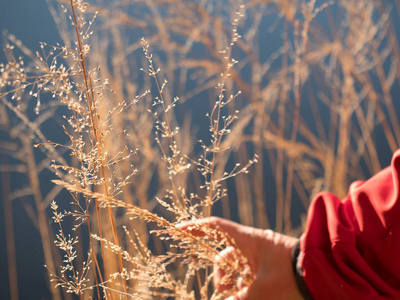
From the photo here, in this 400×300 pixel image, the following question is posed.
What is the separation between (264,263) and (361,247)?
0.11 metres

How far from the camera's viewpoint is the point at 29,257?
2.04 metres

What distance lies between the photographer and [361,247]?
1.72 feet

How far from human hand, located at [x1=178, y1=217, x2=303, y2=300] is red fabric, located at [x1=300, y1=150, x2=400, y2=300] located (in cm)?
2

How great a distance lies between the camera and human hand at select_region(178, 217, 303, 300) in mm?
491

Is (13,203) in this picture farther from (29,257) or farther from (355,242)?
(355,242)

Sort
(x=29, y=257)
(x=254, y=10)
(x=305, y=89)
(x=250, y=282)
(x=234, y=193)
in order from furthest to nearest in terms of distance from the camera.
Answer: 1. (x=305, y=89)
2. (x=234, y=193)
3. (x=29, y=257)
4. (x=254, y=10)
5. (x=250, y=282)

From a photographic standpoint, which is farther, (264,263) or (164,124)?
(264,263)

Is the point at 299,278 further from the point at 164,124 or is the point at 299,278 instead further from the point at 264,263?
the point at 164,124

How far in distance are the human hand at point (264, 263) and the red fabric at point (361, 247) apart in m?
0.02

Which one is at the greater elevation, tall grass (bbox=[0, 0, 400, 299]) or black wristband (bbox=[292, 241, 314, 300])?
tall grass (bbox=[0, 0, 400, 299])

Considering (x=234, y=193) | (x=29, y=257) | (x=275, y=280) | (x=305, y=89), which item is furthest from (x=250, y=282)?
(x=305, y=89)

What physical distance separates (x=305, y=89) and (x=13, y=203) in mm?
1745

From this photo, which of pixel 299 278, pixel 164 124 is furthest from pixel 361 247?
pixel 164 124

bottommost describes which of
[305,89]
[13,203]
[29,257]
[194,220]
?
[29,257]
